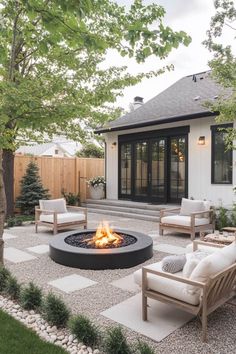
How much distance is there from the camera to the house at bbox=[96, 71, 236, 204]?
952 centimetres

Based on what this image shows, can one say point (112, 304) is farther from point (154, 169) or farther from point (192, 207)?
→ point (154, 169)

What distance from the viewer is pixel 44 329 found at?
2.98 meters

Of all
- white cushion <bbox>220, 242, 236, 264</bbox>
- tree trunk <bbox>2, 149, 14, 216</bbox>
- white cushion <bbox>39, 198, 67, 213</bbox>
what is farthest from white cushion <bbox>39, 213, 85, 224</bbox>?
white cushion <bbox>220, 242, 236, 264</bbox>

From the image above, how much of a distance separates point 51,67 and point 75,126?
171 cm

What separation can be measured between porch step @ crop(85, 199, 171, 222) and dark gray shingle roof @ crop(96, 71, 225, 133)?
296 centimetres

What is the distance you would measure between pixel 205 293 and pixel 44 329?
5.33 ft

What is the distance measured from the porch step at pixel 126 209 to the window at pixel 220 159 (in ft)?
6.74

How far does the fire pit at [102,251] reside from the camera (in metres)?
4.83

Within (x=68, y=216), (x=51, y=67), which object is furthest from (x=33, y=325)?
(x=51, y=67)

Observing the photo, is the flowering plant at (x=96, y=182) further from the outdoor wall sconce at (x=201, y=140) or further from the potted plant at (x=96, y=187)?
the outdoor wall sconce at (x=201, y=140)

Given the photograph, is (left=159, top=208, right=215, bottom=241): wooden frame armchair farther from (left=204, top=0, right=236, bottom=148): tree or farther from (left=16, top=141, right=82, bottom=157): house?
(left=16, top=141, right=82, bottom=157): house

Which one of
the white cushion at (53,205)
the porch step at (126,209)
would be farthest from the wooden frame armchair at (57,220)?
the porch step at (126,209)

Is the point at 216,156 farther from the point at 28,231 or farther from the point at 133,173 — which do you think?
the point at 28,231

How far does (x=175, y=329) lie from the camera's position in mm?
3020
